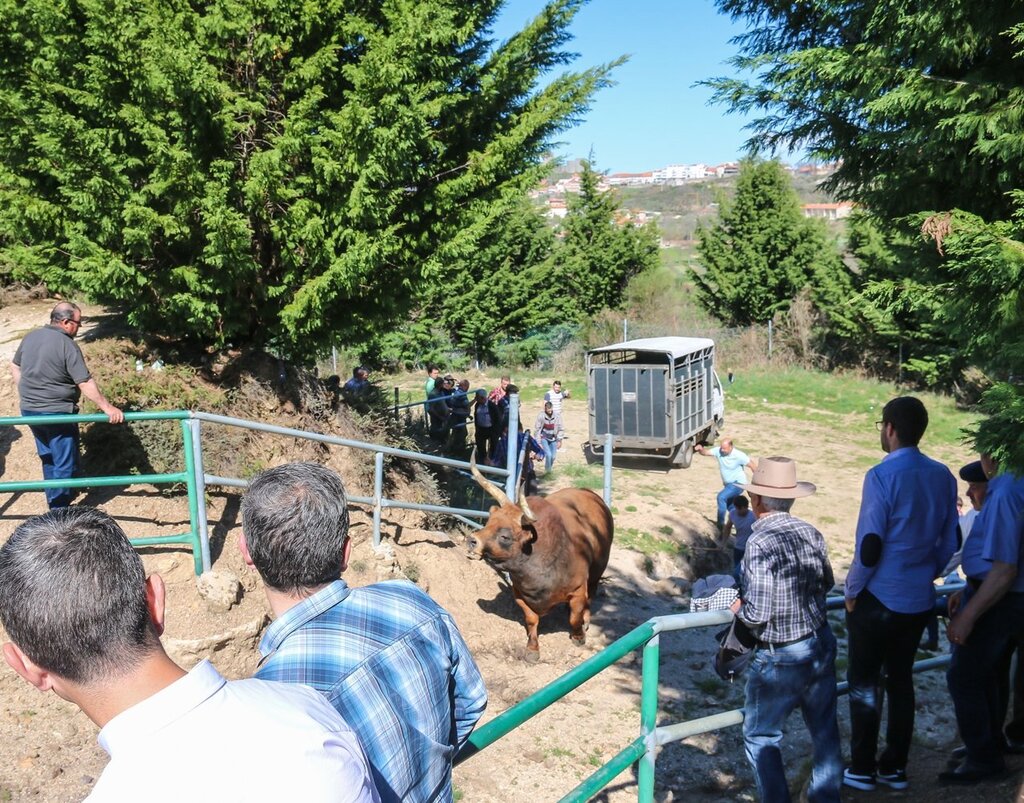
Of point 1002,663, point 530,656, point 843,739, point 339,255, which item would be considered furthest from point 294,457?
point 1002,663

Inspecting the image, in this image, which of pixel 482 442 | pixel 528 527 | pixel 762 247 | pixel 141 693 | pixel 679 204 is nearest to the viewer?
pixel 141 693

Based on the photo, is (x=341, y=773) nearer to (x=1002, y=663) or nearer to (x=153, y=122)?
(x=1002, y=663)

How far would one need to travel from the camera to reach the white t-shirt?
1331 mm

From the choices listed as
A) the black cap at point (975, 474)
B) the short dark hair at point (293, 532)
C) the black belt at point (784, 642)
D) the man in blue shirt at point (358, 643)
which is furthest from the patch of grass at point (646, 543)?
the short dark hair at point (293, 532)

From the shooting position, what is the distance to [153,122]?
267 inches

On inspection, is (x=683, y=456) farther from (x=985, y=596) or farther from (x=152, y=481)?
(x=985, y=596)

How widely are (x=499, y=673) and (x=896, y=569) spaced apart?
3971 millimetres

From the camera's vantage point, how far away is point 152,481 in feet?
18.1

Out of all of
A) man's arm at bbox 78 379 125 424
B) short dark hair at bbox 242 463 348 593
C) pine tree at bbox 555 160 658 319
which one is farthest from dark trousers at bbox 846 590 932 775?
pine tree at bbox 555 160 658 319

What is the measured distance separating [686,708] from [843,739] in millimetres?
1378

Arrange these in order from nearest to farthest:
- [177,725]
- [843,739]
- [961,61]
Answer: [177,725]
[961,61]
[843,739]

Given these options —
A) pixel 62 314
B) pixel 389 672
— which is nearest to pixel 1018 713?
pixel 389 672

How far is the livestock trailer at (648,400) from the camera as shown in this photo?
51.5 ft

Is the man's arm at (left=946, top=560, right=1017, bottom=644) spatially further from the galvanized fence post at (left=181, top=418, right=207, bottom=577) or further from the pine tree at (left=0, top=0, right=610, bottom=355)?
the pine tree at (left=0, top=0, right=610, bottom=355)
